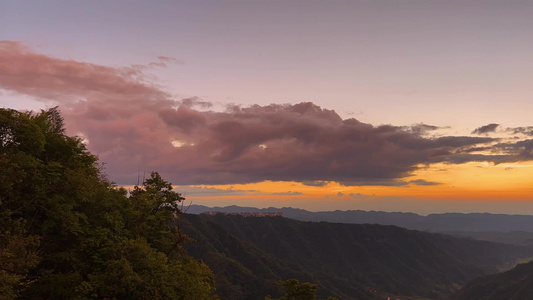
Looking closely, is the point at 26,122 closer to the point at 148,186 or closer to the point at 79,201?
the point at 79,201

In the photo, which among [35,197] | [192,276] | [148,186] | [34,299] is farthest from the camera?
[148,186]

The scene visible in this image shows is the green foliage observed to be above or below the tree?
above

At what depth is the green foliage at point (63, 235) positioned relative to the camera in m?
35.2

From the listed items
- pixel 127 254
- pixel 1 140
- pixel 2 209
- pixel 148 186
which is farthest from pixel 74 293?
pixel 148 186

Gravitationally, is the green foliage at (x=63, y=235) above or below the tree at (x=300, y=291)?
above

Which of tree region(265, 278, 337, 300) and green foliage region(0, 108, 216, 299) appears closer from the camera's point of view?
green foliage region(0, 108, 216, 299)

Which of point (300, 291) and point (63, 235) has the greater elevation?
point (63, 235)

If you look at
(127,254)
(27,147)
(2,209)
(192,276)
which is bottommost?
(192,276)

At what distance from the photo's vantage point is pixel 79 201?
44.6m

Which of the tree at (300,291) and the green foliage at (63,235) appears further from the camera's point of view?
the tree at (300,291)

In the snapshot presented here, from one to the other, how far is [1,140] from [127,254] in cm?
1882

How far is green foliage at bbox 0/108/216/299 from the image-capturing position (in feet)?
116

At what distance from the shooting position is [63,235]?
135 ft

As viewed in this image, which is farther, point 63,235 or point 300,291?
point 300,291
